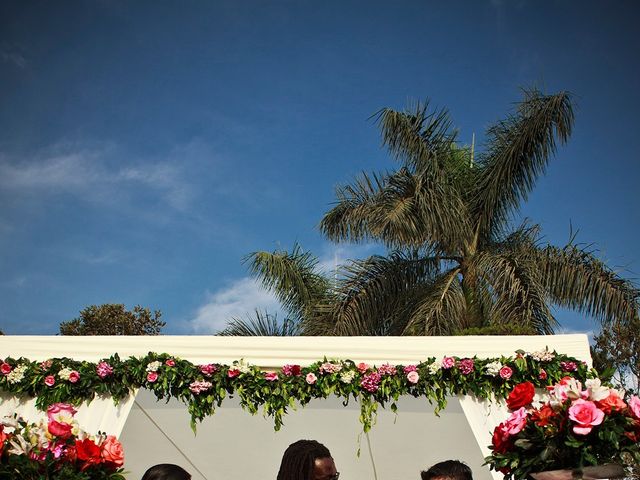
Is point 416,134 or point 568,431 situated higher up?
point 416,134

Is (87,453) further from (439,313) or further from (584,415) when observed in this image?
(439,313)

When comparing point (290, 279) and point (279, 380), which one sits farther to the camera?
point (290, 279)

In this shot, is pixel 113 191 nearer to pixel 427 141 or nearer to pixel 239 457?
pixel 427 141

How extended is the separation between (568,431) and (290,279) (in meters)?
11.1

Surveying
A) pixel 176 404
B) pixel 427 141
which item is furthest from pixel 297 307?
pixel 176 404

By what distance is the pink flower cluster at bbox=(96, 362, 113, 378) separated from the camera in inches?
198

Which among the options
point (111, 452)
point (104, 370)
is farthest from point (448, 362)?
point (111, 452)

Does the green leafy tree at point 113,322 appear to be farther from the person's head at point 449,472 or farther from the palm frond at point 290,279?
the person's head at point 449,472

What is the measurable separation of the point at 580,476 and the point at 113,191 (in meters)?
18.6

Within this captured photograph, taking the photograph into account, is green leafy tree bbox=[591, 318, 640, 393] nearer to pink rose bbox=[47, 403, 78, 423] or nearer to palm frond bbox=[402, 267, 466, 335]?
palm frond bbox=[402, 267, 466, 335]

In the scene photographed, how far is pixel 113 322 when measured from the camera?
2380 centimetres

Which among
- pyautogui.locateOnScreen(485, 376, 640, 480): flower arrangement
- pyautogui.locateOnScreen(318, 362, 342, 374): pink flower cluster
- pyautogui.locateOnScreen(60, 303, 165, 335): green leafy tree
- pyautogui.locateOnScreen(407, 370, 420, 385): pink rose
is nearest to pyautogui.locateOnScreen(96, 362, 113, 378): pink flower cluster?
pyautogui.locateOnScreen(318, 362, 342, 374): pink flower cluster

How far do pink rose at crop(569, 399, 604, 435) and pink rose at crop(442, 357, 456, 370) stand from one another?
263 centimetres

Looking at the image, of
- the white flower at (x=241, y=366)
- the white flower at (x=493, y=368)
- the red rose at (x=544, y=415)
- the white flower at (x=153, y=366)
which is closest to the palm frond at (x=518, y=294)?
the white flower at (x=493, y=368)
